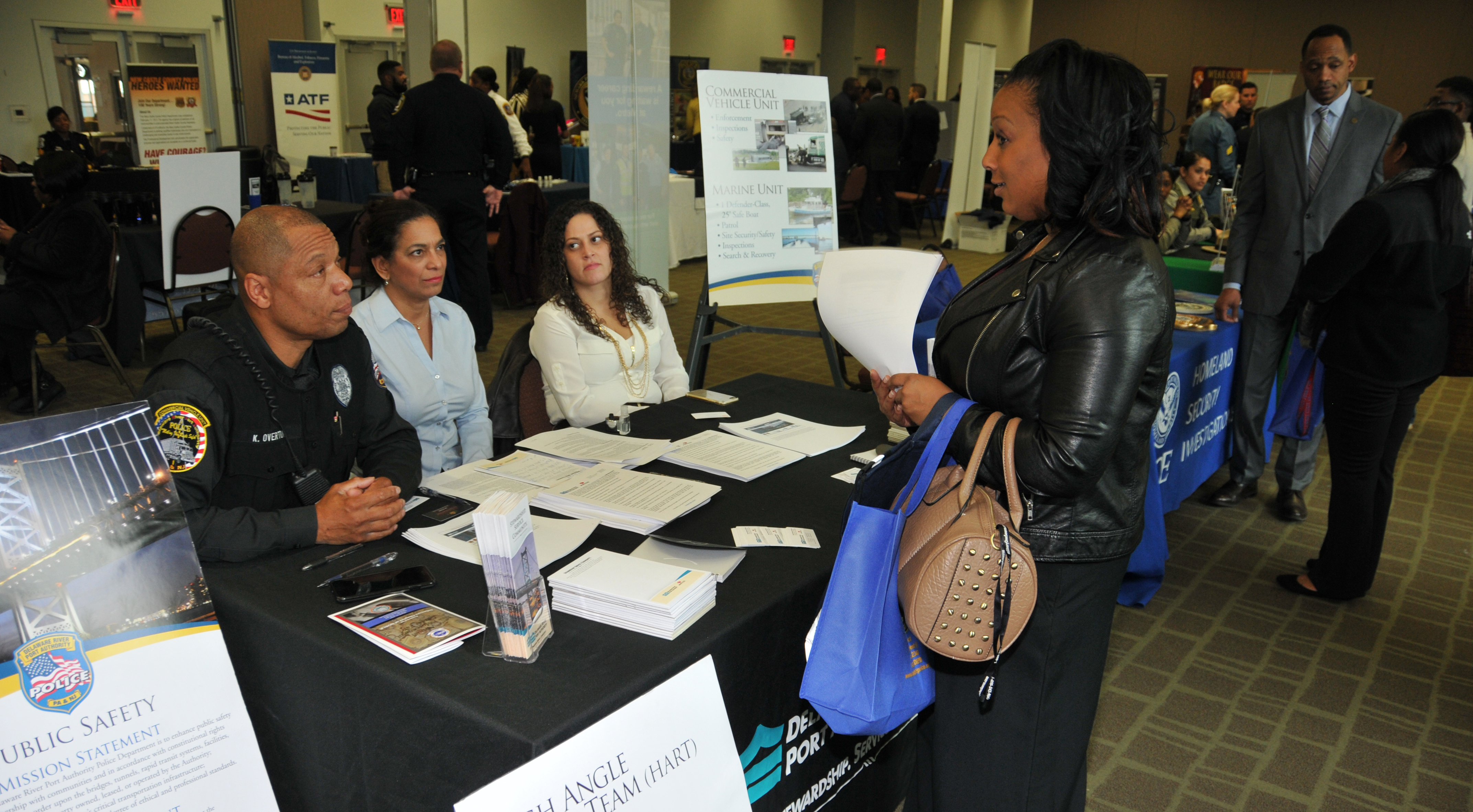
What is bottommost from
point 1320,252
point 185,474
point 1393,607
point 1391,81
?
point 1393,607

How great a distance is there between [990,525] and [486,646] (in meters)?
0.68

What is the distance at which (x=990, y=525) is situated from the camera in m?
1.16

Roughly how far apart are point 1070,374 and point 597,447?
1.19m

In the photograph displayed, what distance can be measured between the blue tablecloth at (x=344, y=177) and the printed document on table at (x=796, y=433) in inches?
284

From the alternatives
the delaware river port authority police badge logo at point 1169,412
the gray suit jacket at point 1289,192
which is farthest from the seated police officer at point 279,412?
the gray suit jacket at point 1289,192

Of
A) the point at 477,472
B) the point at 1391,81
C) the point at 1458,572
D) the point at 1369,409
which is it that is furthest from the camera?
the point at 1391,81

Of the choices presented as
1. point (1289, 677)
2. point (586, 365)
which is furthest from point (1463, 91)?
point (586, 365)

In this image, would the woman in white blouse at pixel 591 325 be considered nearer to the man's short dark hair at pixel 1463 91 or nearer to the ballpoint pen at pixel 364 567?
the ballpoint pen at pixel 364 567

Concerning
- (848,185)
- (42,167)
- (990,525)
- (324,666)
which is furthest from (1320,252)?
(848,185)

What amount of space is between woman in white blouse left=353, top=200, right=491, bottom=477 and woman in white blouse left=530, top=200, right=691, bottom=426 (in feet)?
0.77

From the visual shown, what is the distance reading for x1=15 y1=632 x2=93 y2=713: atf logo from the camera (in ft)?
3.52

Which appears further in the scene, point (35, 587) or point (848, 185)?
point (848, 185)

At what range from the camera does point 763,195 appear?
12.9 ft

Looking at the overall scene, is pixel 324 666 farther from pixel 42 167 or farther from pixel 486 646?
pixel 42 167
